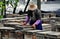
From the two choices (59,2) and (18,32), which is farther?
(59,2)

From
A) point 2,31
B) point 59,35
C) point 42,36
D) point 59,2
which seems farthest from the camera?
point 59,2

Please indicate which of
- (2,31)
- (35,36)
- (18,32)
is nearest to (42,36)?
(35,36)

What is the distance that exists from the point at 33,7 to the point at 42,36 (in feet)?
5.33

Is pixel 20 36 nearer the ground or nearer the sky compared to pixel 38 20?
nearer the ground

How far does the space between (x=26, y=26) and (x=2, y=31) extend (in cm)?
80

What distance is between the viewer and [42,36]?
639cm

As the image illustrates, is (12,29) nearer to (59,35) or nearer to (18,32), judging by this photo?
(18,32)

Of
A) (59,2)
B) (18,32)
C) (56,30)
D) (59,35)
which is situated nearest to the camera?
(59,35)

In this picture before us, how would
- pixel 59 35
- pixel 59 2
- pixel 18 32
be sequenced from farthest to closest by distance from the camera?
pixel 59 2 < pixel 18 32 < pixel 59 35

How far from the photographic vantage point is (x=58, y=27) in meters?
6.83

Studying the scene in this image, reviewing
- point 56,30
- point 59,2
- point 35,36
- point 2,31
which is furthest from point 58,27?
point 59,2

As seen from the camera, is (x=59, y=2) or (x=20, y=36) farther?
(x=59, y=2)

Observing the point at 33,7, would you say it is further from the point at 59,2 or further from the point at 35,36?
the point at 59,2

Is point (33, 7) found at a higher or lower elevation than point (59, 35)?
higher
